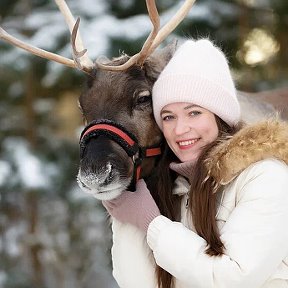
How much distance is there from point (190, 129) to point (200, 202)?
0.29 m

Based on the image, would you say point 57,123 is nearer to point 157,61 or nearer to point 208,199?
point 157,61

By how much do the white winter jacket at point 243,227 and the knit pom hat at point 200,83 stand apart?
198 mm

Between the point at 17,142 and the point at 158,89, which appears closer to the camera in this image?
the point at 158,89

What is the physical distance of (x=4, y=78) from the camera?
294 inches

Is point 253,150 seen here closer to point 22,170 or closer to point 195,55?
point 195,55

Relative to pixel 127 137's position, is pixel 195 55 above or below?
above

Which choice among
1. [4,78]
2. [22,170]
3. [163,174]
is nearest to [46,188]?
[22,170]

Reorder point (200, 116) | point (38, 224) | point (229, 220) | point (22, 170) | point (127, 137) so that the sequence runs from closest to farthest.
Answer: point (229, 220), point (200, 116), point (127, 137), point (22, 170), point (38, 224)

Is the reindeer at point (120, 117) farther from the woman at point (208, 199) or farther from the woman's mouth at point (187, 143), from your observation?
the woman's mouth at point (187, 143)

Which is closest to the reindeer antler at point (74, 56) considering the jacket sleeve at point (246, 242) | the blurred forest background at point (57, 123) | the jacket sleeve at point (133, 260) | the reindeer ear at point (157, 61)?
the reindeer ear at point (157, 61)

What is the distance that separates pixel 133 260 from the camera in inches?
Result: 110

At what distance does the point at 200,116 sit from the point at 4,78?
5.21 meters

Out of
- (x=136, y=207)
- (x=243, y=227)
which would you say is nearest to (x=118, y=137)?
(x=136, y=207)

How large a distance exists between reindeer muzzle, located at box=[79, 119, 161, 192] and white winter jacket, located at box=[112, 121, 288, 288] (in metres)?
0.40
